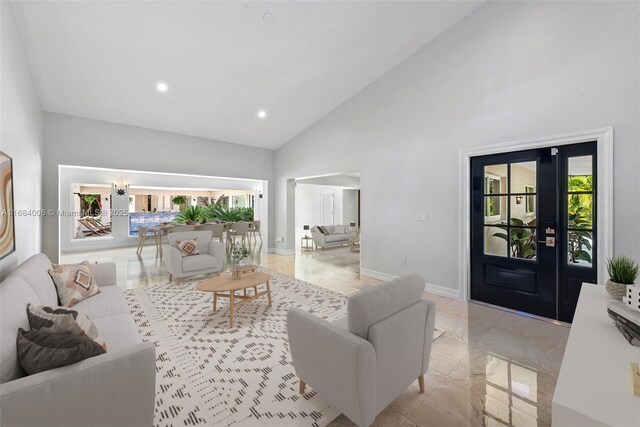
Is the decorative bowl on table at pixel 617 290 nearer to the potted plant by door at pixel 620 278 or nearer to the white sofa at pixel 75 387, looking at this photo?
the potted plant by door at pixel 620 278

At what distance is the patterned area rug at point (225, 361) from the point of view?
1.78 m

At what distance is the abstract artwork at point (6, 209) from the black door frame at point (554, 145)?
491cm

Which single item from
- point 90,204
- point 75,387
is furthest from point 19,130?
point 90,204

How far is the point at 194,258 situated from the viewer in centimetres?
471

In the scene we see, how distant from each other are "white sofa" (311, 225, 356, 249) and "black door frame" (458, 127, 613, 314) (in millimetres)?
4741

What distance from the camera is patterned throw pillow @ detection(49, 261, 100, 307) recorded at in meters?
2.54

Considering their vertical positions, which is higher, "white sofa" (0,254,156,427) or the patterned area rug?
"white sofa" (0,254,156,427)

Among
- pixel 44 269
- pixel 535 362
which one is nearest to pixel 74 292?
pixel 44 269

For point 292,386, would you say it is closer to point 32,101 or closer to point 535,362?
point 535,362

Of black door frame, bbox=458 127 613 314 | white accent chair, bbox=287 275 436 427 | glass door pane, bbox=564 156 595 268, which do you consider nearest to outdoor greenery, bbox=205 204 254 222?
black door frame, bbox=458 127 613 314

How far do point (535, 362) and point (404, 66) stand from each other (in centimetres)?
429

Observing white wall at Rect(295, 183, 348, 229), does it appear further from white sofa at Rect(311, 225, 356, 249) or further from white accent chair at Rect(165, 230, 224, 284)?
white accent chair at Rect(165, 230, 224, 284)

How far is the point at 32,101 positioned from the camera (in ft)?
12.2

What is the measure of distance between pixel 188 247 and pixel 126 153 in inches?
95.8
